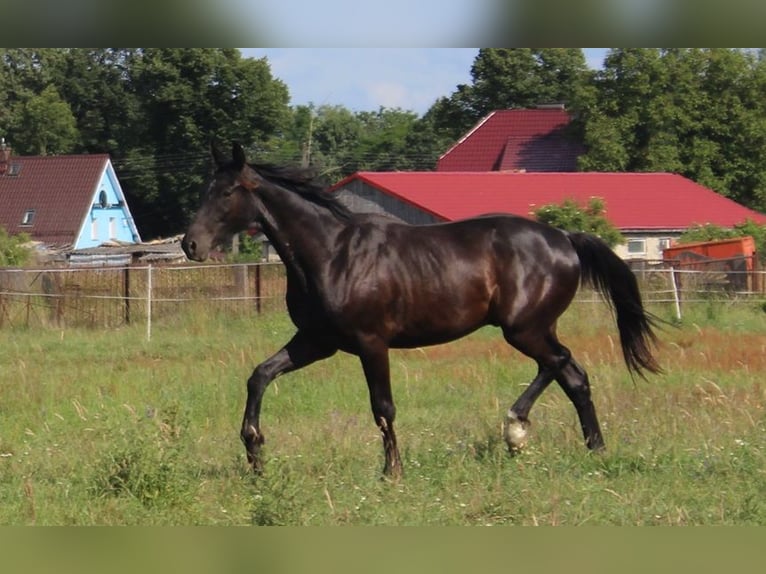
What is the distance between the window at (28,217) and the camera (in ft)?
154

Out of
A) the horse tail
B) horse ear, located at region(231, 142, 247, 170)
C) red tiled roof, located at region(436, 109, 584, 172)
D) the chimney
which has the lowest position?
the horse tail

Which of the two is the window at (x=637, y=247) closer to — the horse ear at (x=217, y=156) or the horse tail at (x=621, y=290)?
the horse tail at (x=621, y=290)

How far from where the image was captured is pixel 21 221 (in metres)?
46.6

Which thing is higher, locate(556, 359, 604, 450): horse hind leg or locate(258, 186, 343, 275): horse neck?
locate(258, 186, 343, 275): horse neck

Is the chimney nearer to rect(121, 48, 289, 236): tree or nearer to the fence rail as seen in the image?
rect(121, 48, 289, 236): tree

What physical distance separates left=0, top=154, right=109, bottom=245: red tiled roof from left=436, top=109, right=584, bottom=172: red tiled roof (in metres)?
15.9

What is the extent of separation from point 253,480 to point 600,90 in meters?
34.9

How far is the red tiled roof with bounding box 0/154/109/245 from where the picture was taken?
147ft

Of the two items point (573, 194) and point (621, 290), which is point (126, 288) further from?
point (573, 194)

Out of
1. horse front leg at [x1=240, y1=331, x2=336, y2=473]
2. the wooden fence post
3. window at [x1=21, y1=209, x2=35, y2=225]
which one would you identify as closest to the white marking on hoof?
horse front leg at [x1=240, y1=331, x2=336, y2=473]

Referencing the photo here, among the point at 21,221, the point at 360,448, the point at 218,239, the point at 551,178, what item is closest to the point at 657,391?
the point at 360,448

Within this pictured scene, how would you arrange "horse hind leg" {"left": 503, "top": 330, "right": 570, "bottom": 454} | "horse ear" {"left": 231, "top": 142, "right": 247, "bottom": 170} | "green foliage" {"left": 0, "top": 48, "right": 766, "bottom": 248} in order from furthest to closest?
"green foliage" {"left": 0, "top": 48, "right": 766, "bottom": 248} < "horse hind leg" {"left": 503, "top": 330, "right": 570, "bottom": 454} < "horse ear" {"left": 231, "top": 142, "right": 247, "bottom": 170}

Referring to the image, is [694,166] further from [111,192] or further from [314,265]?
[314,265]

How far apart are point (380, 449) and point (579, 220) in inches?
813
